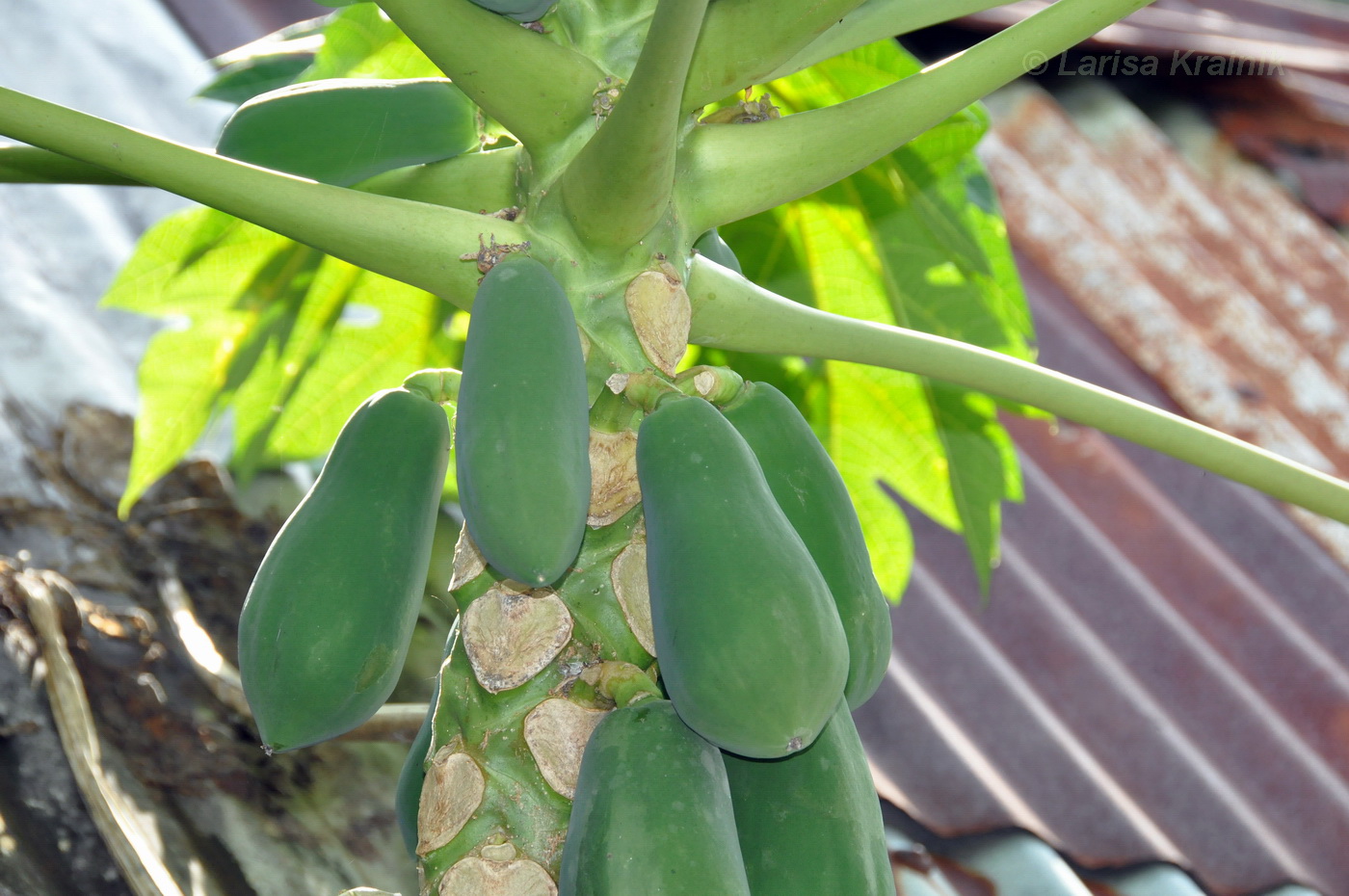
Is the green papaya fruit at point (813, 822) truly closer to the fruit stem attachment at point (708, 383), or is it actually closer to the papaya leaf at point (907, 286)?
the fruit stem attachment at point (708, 383)

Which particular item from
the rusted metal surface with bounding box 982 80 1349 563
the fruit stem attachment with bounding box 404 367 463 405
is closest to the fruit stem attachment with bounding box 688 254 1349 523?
the fruit stem attachment with bounding box 404 367 463 405

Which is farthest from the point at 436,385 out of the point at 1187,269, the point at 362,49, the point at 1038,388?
the point at 1187,269

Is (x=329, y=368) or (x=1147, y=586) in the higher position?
(x=329, y=368)

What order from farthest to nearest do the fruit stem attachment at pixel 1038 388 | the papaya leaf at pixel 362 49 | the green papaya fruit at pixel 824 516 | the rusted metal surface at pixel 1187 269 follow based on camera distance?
1. the rusted metal surface at pixel 1187 269
2. the papaya leaf at pixel 362 49
3. the fruit stem attachment at pixel 1038 388
4. the green papaya fruit at pixel 824 516

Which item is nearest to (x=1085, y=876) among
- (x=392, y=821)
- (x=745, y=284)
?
(x=392, y=821)

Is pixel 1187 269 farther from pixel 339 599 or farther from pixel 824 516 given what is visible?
pixel 339 599

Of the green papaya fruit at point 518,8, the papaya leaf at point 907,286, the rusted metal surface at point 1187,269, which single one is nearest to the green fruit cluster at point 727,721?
the green papaya fruit at point 518,8

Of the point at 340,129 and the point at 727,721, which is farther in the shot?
the point at 340,129
